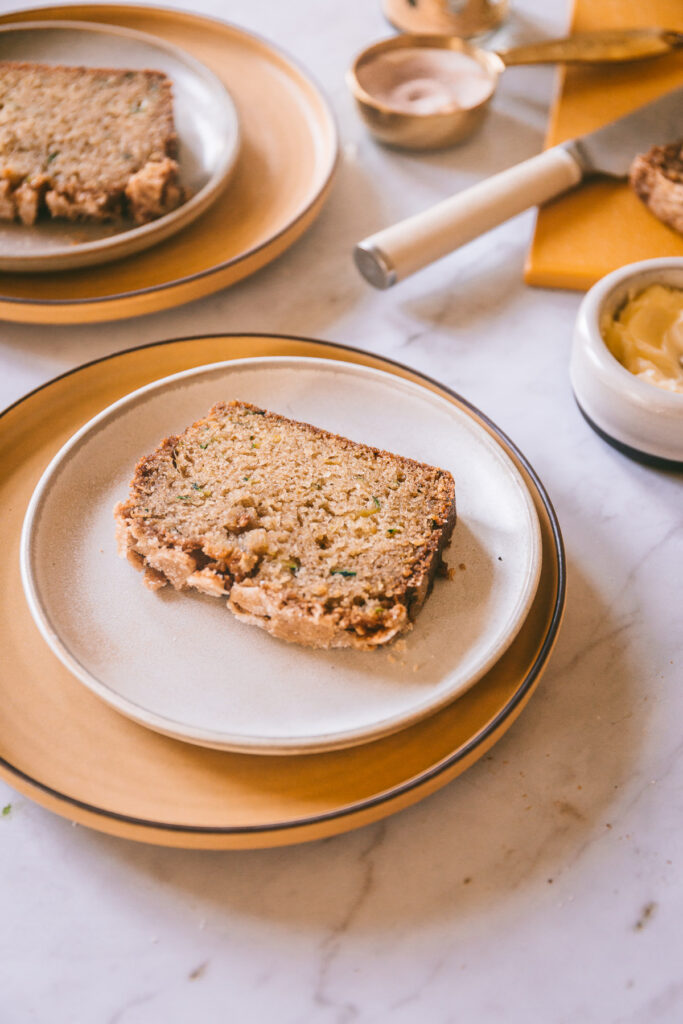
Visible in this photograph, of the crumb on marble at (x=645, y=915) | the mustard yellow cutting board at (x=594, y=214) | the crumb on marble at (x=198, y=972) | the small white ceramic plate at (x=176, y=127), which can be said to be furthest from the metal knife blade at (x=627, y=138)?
the crumb on marble at (x=198, y=972)

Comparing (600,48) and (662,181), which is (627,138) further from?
(600,48)

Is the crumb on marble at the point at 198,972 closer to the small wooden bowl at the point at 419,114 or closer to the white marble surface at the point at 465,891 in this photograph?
the white marble surface at the point at 465,891

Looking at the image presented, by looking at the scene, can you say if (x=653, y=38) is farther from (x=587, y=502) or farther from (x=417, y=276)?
(x=587, y=502)

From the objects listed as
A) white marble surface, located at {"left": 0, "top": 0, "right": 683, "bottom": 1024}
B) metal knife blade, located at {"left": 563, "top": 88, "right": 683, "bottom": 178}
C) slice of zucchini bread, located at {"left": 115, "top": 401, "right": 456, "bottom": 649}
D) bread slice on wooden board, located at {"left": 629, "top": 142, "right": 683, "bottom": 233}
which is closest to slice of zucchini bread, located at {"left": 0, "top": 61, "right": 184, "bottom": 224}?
slice of zucchini bread, located at {"left": 115, "top": 401, "right": 456, "bottom": 649}

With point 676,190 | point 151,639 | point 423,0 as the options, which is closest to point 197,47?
point 423,0

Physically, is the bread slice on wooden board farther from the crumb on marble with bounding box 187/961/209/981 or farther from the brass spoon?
the crumb on marble with bounding box 187/961/209/981


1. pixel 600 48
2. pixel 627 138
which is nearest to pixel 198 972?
pixel 627 138

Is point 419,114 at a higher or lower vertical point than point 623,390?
higher
